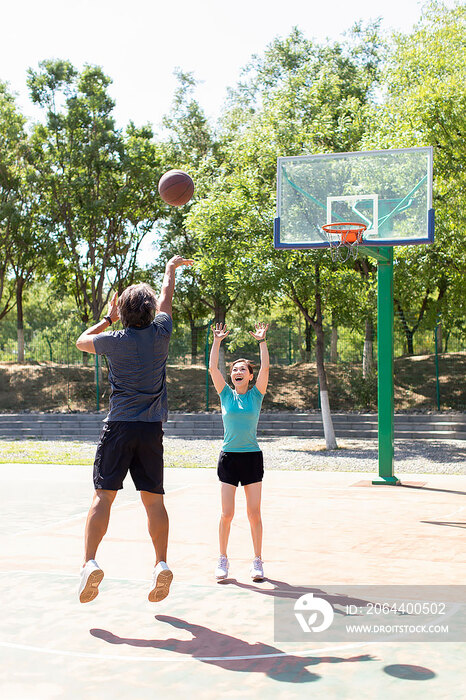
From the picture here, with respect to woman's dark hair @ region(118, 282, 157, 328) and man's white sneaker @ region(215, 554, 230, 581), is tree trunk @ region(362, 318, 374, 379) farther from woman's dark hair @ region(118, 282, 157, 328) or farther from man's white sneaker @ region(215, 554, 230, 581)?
woman's dark hair @ region(118, 282, 157, 328)

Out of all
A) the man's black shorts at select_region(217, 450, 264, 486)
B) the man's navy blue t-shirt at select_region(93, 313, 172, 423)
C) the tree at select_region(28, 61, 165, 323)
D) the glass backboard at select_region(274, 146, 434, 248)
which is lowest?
the man's black shorts at select_region(217, 450, 264, 486)

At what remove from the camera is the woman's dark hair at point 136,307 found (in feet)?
15.9

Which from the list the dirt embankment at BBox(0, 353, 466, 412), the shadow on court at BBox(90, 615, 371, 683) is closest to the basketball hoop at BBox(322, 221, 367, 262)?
the shadow on court at BBox(90, 615, 371, 683)

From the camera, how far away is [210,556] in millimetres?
6645

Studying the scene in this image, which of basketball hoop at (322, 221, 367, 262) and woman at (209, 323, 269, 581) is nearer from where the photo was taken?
woman at (209, 323, 269, 581)

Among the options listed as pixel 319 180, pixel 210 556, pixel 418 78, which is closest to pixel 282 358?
pixel 418 78

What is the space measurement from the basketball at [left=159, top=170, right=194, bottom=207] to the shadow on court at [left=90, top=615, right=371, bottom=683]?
427cm

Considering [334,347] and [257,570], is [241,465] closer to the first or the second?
[257,570]

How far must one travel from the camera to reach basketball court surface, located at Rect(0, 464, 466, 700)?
12.3 feet

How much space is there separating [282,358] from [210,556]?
77.5 ft

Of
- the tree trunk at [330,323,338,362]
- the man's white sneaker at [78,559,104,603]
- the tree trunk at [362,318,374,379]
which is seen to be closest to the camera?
the man's white sneaker at [78,559,104,603]

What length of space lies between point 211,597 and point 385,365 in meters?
7.29

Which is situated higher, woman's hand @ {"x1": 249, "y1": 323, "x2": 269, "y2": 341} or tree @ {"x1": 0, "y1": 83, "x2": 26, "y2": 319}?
tree @ {"x1": 0, "y1": 83, "x2": 26, "y2": 319}

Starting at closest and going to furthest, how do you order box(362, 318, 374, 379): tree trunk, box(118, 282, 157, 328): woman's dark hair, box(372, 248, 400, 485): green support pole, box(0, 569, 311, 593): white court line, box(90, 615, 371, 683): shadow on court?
box(90, 615, 371, 683): shadow on court
box(118, 282, 157, 328): woman's dark hair
box(0, 569, 311, 593): white court line
box(372, 248, 400, 485): green support pole
box(362, 318, 374, 379): tree trunk
